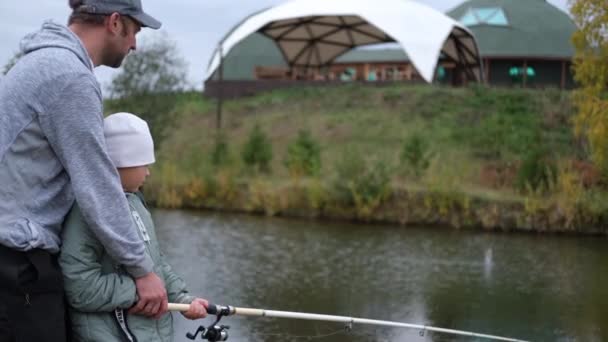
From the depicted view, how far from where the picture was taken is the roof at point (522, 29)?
111ft

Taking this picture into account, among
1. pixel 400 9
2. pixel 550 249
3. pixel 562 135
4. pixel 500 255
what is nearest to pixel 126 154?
pixel 500 255

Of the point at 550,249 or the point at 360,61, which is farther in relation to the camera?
the point at 360,61

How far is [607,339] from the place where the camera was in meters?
7.08

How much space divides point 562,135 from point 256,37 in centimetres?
2084

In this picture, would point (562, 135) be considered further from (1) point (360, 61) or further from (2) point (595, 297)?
(1) point (360, 61)

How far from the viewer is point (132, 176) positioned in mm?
2801

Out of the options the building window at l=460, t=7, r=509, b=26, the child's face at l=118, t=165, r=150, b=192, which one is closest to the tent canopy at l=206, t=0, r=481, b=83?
the building window at l=460, t=7, r=509, b=26

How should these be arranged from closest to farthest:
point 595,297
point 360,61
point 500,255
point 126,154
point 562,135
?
point 126,154 → point 595,297 → point 500,255 → point 562,135 → point 360,61

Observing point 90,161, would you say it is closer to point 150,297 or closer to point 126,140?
point 126,140

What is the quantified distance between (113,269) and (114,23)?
70cm

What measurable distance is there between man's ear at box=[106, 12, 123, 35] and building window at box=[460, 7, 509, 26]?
3372 cm

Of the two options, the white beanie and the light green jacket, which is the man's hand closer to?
the light green jacket

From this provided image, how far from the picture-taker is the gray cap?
262cm

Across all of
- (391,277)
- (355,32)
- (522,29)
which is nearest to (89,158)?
(391,277)
